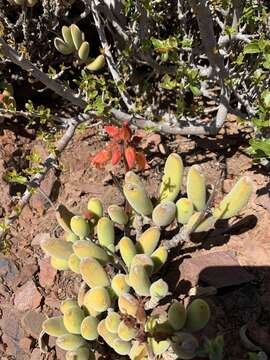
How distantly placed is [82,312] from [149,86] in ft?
4.79

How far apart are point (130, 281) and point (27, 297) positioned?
25.7 inches

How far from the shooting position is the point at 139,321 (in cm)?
Answer: 194

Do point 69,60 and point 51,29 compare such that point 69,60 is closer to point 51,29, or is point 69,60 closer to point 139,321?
point 51,29

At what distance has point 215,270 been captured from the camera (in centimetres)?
236

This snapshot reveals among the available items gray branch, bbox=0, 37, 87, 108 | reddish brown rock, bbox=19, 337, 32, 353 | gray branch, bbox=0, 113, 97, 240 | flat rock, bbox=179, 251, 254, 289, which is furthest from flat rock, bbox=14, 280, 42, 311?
gray branch, bbox=0, 37, 87, 108

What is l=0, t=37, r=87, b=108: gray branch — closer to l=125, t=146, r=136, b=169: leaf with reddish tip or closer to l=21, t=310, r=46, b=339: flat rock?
l=125, t=146, r=136, b=169: leaf with reddish tip

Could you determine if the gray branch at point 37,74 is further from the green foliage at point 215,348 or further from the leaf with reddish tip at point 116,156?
the green foliage at point 215,348

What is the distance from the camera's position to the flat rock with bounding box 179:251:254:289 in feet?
7.61

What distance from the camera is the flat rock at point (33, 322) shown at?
241 centimetres

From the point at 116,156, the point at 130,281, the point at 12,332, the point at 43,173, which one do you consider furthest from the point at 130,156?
the point at 12,332

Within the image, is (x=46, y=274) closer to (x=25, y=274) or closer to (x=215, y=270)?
(x=25, y=274)

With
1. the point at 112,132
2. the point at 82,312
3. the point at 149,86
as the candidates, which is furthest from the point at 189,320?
the point at 149,86

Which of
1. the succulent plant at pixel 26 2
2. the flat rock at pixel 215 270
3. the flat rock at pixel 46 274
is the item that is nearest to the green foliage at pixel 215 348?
the flat rock at pixel 215 270

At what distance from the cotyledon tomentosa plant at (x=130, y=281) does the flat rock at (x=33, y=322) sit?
28 cm
